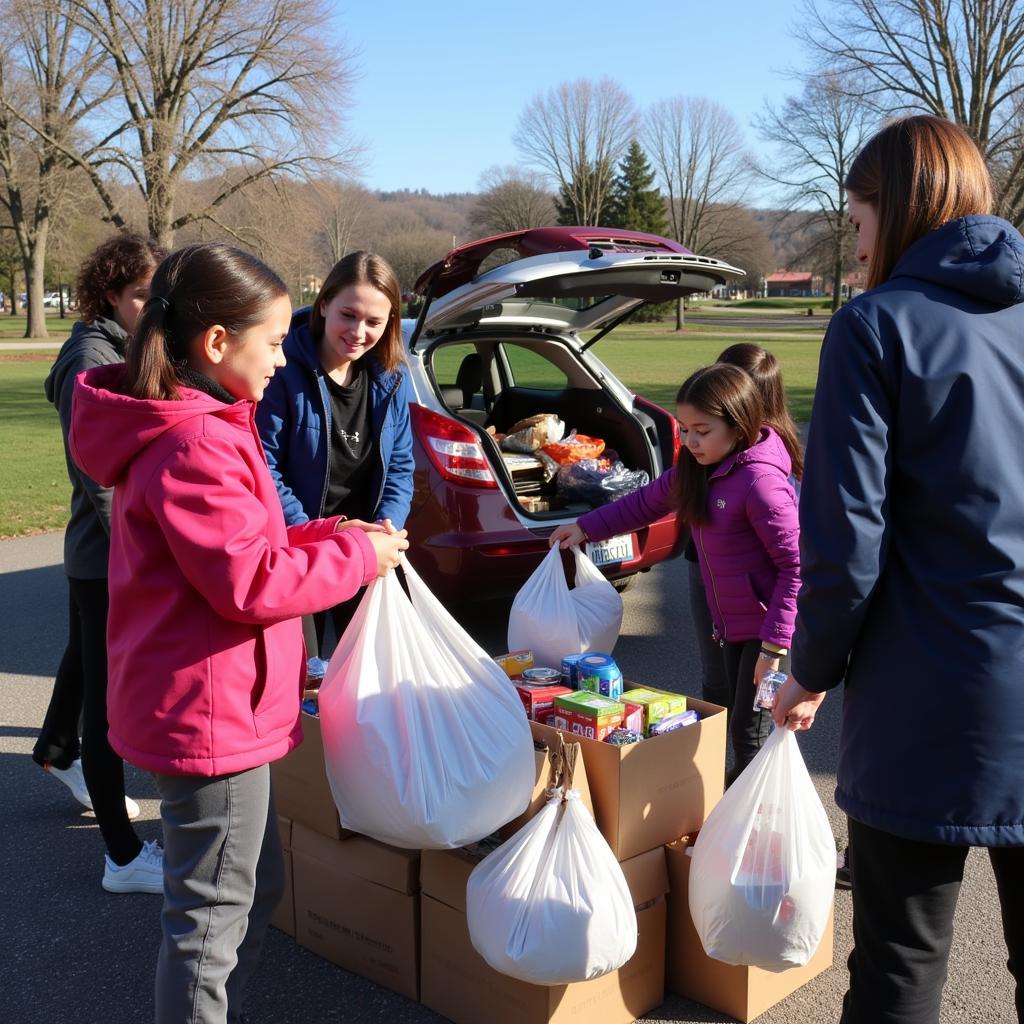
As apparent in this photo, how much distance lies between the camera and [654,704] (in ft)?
9.07

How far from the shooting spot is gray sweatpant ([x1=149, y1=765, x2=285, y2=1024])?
2.06m

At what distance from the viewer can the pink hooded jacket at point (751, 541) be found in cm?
300

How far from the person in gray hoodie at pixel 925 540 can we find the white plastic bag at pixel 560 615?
163cm

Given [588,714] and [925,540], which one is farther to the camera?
[588,714]

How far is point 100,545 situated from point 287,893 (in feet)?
3.86

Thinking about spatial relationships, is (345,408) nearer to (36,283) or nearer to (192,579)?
(192,579)

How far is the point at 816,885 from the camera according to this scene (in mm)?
2396

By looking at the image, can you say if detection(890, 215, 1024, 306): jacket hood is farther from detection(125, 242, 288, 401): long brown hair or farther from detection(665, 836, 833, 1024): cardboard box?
detection(665, 836, 833, 1024): cardboard box

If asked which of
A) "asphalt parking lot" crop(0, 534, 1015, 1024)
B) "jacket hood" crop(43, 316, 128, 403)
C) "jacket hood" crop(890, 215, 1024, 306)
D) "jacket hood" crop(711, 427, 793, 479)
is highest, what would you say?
"jacket hood" crop(890, 215, 1024, 306)

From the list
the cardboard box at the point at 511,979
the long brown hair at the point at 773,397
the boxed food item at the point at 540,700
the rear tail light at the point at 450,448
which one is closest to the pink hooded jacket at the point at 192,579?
the cardboard box at the point at 511,979

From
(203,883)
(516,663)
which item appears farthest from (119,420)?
(516,663)

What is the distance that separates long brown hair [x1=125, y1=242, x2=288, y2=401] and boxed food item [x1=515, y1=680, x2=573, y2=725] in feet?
4.12

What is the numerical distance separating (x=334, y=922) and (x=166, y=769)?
1083 millimetres

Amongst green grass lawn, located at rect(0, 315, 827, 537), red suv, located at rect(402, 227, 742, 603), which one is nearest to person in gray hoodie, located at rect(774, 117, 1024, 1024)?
red suv, located at rect(402, 227, 742, 603)
